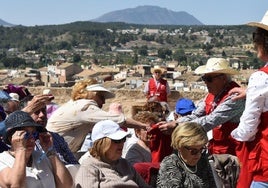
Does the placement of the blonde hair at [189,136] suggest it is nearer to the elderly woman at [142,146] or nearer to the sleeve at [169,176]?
the sleeve at [169,176]

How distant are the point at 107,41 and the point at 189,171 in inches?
6102

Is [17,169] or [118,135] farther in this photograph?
[118,135]

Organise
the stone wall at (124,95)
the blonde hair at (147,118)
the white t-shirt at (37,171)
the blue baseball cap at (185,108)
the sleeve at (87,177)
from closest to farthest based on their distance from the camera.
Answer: the white t-shirt at (37,171) < the sleeve at (87,177) < the blonde hair at (147,118) < the blue baseball cap at (185,108) < the stone wall at (124,95)

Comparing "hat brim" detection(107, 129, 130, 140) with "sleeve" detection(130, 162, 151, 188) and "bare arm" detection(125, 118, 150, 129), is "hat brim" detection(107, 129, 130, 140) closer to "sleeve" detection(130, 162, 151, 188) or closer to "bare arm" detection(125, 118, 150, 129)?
"sleeve" detection(130, 162, 151, 188)

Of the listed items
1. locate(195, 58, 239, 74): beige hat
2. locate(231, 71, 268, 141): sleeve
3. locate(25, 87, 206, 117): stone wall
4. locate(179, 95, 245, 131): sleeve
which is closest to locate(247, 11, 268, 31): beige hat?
locate(231, 71, 268, 141): sleeve

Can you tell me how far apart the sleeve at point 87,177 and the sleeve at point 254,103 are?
103 centimetres

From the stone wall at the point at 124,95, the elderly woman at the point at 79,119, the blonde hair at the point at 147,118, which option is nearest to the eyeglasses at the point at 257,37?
the elderly woman at the point at 79,119

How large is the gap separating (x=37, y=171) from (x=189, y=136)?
95 cm

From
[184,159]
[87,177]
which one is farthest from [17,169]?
[184,159]

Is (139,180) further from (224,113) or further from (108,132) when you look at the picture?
(224,113)

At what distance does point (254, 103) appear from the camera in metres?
3.10

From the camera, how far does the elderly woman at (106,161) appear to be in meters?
3.79

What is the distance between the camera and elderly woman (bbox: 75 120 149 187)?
379 cm

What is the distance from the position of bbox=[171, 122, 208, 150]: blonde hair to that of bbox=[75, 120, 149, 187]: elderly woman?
0.38 meters
